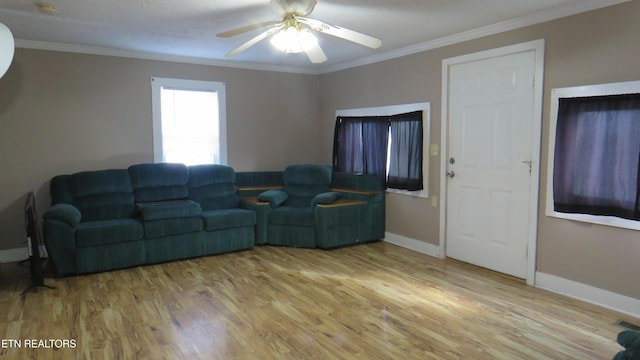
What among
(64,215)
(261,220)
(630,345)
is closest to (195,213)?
(261,220)

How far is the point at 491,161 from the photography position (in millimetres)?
4129

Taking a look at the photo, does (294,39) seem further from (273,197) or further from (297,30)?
(273,197)

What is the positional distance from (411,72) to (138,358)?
4001 mm

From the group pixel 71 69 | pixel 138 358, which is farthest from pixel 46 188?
pixel 138 358

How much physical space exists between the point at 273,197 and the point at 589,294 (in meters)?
3.44

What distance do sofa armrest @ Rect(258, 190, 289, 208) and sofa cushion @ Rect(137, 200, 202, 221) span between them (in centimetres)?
88

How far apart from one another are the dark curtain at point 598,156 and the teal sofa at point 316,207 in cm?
228

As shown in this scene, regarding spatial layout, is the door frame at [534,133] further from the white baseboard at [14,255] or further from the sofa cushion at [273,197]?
the white baseboard at [14,255]

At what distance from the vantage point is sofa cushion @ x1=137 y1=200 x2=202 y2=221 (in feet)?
14.6

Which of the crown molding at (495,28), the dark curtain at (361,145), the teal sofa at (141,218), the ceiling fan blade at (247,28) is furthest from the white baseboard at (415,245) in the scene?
the ceiling fan blade at (247,28)

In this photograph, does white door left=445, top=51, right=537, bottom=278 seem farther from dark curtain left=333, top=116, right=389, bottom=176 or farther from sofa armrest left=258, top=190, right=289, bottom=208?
sofa armrest left=258, top=190, right=289, bottom=208

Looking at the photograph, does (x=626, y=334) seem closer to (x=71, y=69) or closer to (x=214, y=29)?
(x=214, y=29)

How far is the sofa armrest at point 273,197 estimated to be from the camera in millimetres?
5273

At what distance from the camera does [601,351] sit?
2.61 metres
